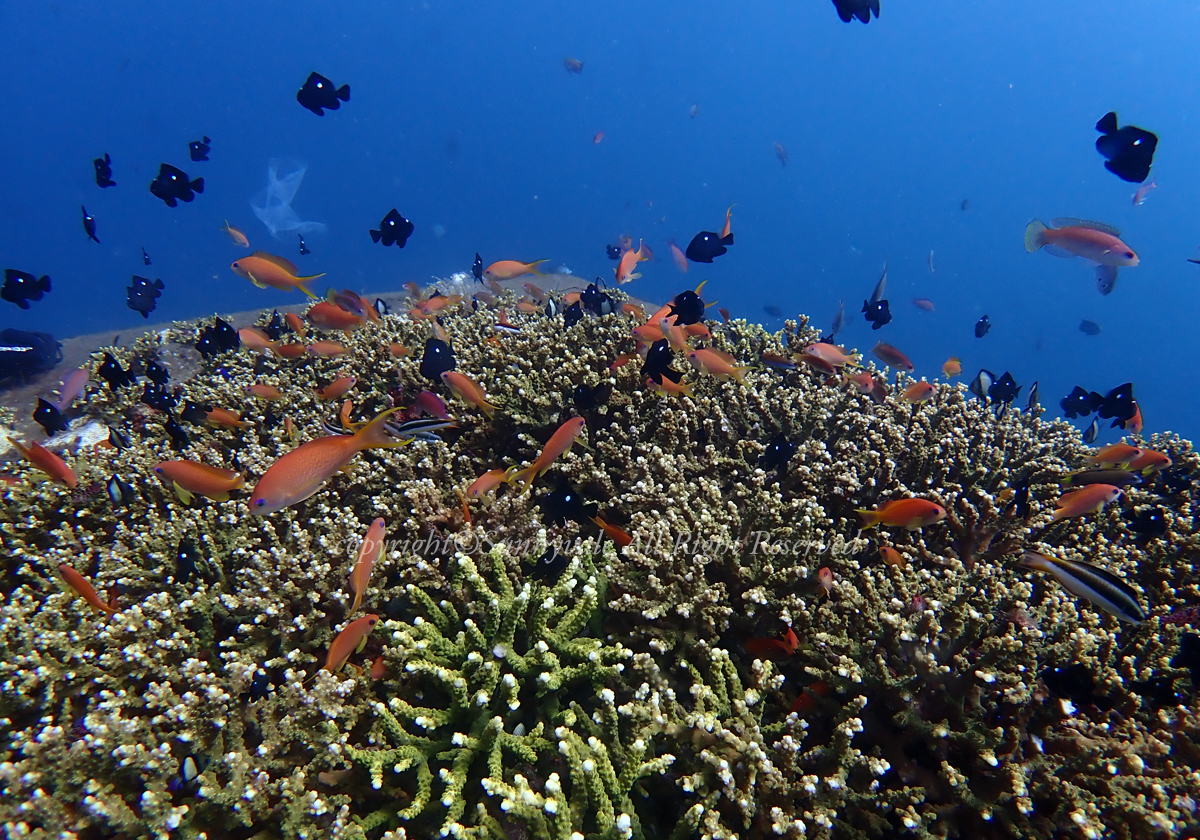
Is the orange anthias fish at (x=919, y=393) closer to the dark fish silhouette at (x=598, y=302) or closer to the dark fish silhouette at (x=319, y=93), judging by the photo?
the dark fish silhouette at (x=598, y=302)

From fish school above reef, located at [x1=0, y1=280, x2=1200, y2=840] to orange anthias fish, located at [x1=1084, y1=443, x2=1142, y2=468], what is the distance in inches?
2.4

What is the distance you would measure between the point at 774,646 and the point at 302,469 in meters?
2.54

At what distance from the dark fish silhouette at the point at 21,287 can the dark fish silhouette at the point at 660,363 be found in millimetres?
7134

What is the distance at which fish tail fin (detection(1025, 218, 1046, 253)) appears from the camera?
521cm

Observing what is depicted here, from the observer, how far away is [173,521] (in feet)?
12.0

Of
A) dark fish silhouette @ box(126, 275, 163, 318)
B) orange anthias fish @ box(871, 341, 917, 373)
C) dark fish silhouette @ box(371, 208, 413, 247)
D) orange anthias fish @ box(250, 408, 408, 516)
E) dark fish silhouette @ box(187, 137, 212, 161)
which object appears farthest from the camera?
dark fish silhouette @ box(187, 137, 212, 161)

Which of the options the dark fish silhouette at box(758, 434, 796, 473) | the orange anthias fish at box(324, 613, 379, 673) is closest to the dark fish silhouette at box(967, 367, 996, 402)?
the dark fish silhouette at box(758, 434, 796, 473)

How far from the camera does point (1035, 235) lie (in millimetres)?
5348

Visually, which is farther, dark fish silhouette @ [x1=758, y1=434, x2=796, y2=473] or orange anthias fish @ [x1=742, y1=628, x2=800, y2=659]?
dark fish silhouette @ [x1=758, y1=434, x2=796, y2=473]

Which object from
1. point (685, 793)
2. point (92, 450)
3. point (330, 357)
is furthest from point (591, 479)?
point (92, 450)

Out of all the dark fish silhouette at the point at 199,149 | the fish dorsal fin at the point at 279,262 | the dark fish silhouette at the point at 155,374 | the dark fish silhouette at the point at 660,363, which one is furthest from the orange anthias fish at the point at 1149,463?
the dark fish silhouette at the point at 199,149

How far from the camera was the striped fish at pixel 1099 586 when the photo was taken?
2416 mm

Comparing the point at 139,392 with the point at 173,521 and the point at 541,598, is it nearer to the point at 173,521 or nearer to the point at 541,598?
the point at 173,521

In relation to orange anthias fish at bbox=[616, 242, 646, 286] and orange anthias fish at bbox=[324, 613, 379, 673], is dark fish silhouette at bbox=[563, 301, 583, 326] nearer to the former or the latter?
orange anthias fish at bbox=[616, 242, 646, 286]
